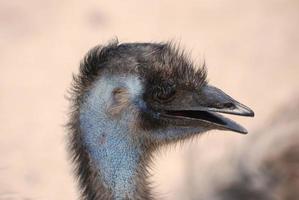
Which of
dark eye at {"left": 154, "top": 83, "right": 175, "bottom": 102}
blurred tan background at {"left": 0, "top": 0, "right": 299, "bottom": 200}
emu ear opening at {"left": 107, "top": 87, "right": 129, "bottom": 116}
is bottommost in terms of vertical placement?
blurred tan background at {"left": 0, "top": 0, "right": 299, "bottom": 200}

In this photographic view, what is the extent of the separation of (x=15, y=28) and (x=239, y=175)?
8.26 feet

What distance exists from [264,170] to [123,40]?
2.07 metres

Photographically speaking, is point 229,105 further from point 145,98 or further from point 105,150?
point 105,150

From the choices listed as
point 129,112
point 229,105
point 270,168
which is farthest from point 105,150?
point 270,168

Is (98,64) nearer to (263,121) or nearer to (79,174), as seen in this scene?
(79,174)

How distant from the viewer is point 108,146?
4.05 meters

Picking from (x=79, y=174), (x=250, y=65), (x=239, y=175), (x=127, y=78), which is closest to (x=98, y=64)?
(x=127, y=78)

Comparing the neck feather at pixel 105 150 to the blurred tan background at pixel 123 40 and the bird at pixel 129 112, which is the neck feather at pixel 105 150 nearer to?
the bird at pixel 129 112

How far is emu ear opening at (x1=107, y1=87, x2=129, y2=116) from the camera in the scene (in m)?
4.04

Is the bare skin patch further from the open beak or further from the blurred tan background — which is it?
the blurred tan background

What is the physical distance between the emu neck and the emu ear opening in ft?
0.06

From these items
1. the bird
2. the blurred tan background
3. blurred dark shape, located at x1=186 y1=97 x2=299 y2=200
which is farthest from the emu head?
the blurred tan background

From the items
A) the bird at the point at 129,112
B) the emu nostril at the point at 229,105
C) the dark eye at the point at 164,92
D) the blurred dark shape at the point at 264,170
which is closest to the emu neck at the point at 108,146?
the bird at the point at 129,112

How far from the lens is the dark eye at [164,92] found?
13.3ft
